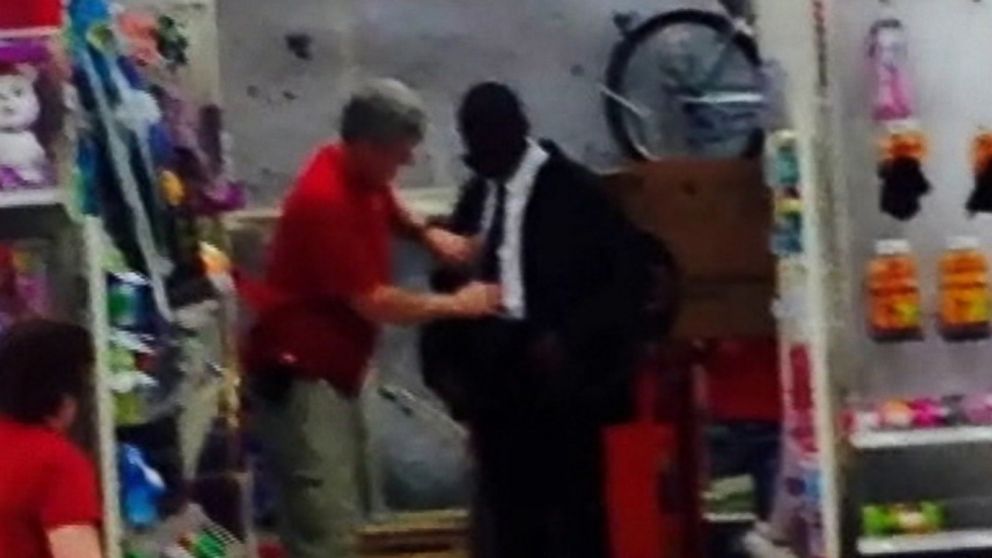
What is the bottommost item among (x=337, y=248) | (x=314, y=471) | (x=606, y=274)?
(x=314, y=471)

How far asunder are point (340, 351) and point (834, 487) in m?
1.32

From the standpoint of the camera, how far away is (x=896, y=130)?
17.0 feet

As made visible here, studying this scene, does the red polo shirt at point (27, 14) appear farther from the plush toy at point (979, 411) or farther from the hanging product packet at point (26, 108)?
the plush toy at point (979, 411)

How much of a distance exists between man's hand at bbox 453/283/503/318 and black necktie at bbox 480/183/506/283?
2.8 inches

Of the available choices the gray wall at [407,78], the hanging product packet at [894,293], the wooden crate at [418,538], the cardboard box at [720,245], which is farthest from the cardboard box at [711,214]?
the wooden crate at [418,538]

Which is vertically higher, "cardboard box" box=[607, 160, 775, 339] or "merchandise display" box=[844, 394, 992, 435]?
"cardboard box" box=[607, 160, 775, 339]

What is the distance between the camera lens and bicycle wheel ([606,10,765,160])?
7059mm

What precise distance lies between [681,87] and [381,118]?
2.02 meters

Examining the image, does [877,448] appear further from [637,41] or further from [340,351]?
[637,41]

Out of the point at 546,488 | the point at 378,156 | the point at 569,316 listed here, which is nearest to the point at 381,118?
the point at 378,156

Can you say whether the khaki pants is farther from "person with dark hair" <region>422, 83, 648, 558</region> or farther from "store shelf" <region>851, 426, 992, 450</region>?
"store shelf" <region>851, 426, 992, 450</region>

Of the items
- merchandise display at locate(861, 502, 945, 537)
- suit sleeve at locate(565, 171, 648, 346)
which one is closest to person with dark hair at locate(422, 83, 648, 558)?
suit sleeve at locate(565, 171, 648, 346)

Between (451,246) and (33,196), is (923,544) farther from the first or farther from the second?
(33,196)

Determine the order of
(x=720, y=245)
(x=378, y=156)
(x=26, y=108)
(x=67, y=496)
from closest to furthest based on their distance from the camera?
(x=67, y=496) → (x=26, y=108) → (x=378, y=156) → (x=720, y=245)
